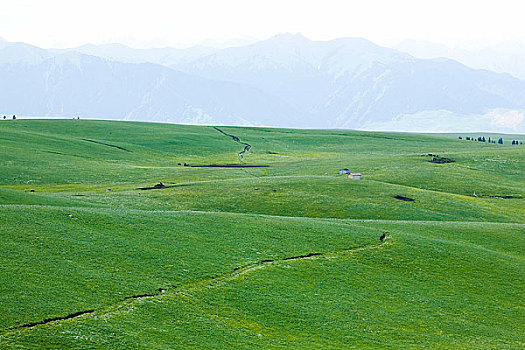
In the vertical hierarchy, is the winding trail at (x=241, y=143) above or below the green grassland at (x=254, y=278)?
above

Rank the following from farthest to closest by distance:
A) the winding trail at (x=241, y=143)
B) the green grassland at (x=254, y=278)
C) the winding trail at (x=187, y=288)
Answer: the winding trail at (x=241, y=143) < the green grassland at (x=254, y=278) < the winding trail at (x=187, y=288)

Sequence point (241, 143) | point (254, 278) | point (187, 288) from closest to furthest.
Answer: point (187, 288) < point (254, 278) < point (241, 143)

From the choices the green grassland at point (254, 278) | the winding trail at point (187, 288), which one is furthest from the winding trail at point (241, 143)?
the winding trail at point (187, 288)

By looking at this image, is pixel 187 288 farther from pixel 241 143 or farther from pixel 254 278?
pixel 241 143

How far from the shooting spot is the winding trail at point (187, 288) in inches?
842

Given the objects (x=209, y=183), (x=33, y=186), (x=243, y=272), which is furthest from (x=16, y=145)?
(x=243, y=272)

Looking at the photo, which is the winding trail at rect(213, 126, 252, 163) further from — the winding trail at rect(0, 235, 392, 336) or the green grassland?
the winding trail at rect(0, 235, 392, 336)

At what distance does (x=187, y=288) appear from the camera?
86.5 ft

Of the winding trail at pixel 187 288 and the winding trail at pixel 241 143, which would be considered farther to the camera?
the winding trail at pixel 241 143

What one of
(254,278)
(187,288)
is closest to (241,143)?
(254,278)

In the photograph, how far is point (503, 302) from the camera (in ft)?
99.4

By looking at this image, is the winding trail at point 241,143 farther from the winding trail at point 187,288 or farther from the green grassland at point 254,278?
the winding trail at point 187,288

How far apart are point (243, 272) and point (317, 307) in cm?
496

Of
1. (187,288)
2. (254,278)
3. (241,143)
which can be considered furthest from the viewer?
(241,143)
